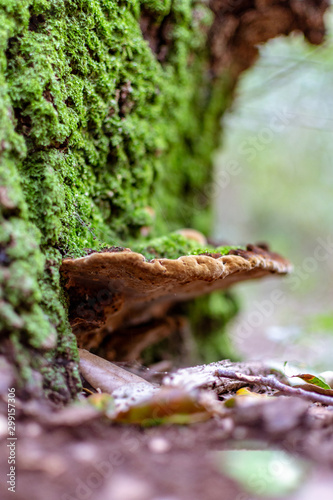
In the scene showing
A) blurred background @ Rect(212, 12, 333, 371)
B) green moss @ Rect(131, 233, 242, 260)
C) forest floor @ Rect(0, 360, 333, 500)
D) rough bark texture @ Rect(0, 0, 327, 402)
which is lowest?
blurred background @ Rect(212, 12, 333, 371)

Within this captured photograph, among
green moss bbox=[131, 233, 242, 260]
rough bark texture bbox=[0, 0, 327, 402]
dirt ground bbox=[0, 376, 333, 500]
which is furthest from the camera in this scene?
green moss bbox=[131, 233, 242, 260]

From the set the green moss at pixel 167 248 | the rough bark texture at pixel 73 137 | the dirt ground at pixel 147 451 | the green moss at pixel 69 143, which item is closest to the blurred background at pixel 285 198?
the rough bark texture at pixel 73 137

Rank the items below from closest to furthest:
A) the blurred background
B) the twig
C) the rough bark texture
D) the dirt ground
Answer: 1. the dirt ground
2. the rough bark texture
3. the twig
4. the blurred background

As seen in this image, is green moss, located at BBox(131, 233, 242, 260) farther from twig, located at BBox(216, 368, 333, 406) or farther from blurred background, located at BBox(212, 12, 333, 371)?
blurred background, located at BBox(212, 12, 333, 371)

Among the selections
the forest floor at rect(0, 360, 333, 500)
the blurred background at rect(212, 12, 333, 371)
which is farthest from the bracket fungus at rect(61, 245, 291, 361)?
the blurred background at rect(212, 12, 333, 371)

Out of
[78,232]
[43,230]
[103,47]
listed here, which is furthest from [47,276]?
[103,47]

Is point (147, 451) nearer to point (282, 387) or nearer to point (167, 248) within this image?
point (282, 387)

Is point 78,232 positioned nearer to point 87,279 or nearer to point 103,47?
point 87,279

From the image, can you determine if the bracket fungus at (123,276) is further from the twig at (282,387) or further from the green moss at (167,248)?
the twig at (282,387)

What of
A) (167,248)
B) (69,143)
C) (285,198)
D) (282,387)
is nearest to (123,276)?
(167,248)
